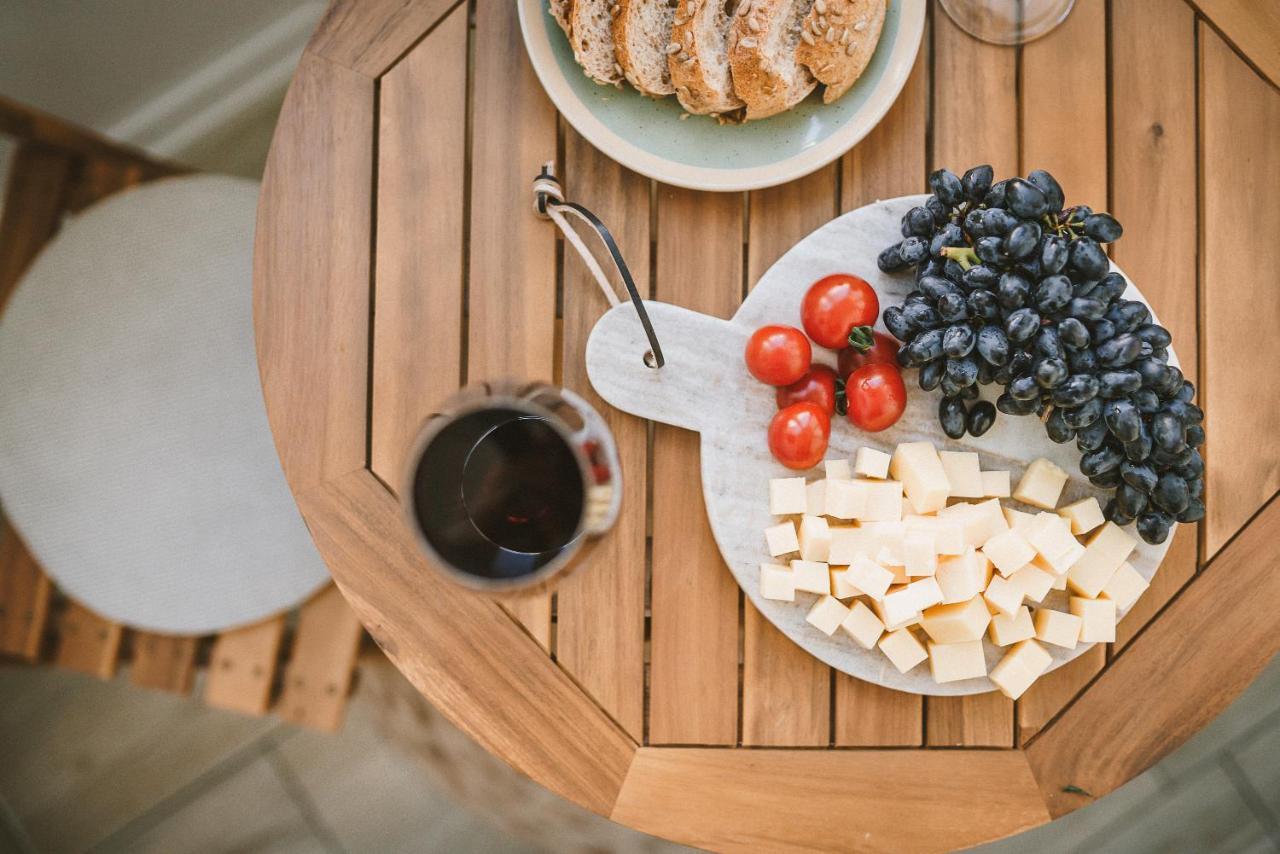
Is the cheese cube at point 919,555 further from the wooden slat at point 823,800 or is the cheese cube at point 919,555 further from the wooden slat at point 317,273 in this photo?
the wooden slat at point 317,273

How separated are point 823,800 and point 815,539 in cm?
29

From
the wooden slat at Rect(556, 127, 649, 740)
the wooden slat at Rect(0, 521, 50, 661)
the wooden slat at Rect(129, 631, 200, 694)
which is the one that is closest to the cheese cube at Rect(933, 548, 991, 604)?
the wooden slat at Rect(556, 127, 649, 740)

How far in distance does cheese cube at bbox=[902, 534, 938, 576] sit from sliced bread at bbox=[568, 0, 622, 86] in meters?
0.58

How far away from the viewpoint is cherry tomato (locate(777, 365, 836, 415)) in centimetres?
89

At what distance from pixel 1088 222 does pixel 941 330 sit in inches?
7.0

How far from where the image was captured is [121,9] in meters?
1.42

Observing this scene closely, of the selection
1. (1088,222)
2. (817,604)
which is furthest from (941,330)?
(817,604)

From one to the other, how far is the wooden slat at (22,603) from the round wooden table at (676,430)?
51cm

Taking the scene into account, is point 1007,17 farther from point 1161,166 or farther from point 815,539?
point 815,539

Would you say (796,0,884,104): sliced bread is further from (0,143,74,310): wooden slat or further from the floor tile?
the floor tile

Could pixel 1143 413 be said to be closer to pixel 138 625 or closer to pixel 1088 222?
pixel 1088 222

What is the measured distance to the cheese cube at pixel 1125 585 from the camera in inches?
35.4

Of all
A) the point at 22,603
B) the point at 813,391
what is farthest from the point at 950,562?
the point at 22,603

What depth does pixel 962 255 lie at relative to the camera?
0.83 m
